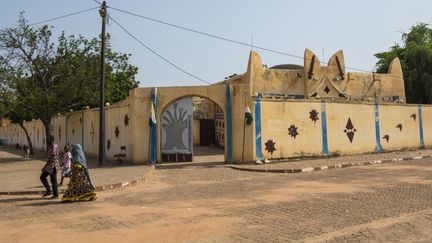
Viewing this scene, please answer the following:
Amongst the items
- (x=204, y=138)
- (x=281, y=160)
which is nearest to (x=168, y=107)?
(x=281, y=160)

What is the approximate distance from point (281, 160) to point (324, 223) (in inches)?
467

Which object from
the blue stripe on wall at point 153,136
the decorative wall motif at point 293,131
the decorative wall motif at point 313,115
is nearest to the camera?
the blue stripe on wall at point 153,136

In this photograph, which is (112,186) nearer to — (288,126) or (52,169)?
(52,169)

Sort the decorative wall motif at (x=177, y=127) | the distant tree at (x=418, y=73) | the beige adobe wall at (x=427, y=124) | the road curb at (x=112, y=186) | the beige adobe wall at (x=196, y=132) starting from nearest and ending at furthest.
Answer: the road curb at (x=112, y=186), the decorative wall motif at (x=177, y=127), the beige adobe wall at (x=427, y=124), the beige adobe wall at (x=196, y=132), the distant tree at (x=418, y=73)

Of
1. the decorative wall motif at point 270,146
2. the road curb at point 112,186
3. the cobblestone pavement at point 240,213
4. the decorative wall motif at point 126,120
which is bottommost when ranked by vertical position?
the cobblestone pavement at point 240,213

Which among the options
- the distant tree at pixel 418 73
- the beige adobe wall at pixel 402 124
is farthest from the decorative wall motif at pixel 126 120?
the distant tree at pixel 418 73

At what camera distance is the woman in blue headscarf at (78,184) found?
10211 millimetres

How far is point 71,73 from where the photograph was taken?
2447 centimetres

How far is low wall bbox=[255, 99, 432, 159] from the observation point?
63.0 feet

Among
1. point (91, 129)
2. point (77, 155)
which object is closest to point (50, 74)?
point (91, 129)

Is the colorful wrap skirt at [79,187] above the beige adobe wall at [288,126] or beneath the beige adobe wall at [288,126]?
beneath

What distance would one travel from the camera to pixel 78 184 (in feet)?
33.7

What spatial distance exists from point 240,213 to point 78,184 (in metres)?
4.05

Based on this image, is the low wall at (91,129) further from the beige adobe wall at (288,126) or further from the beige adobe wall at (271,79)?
the beige adobe wall at (271,79)
